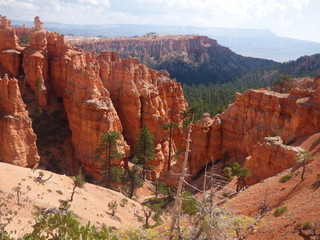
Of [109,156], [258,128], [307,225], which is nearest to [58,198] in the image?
[109,156]

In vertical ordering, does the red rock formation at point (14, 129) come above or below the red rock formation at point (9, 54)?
below

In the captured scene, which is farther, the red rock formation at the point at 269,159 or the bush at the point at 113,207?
the red rock formation at the point at 269,159

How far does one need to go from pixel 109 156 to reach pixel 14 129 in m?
10.9

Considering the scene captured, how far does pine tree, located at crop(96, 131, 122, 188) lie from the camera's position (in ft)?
111

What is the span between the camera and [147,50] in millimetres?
181000

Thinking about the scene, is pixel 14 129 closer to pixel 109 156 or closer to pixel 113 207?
pixel 109 156

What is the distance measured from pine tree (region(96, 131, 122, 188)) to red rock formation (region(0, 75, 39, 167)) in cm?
806

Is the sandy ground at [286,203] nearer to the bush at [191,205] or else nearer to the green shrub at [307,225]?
the green shrub at [307,225]

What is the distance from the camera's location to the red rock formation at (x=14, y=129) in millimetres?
32375

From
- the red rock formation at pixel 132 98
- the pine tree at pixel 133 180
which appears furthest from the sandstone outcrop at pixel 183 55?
the pine tree at pixel 133 180

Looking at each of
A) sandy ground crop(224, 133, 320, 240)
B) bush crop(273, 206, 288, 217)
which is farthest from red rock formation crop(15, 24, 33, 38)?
bush crop(273, 206, 288, 217)

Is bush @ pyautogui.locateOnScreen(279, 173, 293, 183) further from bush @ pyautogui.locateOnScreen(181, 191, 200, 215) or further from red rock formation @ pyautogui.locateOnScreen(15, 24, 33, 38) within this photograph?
red rock formation @ pyautogui.locateOnScreen(15, 24, 33, 38)

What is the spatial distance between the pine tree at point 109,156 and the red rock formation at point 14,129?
806 cm

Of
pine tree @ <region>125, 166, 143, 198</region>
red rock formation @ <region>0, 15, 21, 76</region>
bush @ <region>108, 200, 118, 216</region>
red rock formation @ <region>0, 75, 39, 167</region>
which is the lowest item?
pine tree @ <region>125, 166, 143, 198</region>
